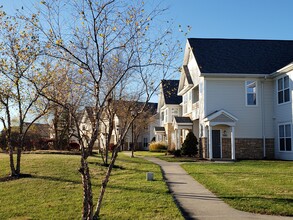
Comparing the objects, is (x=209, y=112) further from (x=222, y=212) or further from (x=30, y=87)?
(x=222, y=212)

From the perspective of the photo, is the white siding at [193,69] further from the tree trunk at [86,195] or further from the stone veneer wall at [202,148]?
the tree trunk at [86,195]

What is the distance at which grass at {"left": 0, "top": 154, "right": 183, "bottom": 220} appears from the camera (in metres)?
7.95

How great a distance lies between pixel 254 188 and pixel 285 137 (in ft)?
42.2

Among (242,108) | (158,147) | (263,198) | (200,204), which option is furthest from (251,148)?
(158,147)

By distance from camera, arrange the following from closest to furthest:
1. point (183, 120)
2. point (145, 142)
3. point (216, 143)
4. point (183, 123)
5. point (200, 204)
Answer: point (200, 204) < point (216, 143) < point (183, 123) < point (183, 120) < point (145, 142)

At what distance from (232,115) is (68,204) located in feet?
54.3

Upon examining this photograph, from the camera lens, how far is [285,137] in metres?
22.6

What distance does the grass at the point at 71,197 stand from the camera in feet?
26.1

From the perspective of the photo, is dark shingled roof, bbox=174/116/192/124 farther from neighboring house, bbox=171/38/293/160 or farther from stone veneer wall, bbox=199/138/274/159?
stone veneer wall, bbox=199/138/274/159

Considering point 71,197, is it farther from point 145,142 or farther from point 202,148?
point 145,142

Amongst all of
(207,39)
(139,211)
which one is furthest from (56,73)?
(207,39)

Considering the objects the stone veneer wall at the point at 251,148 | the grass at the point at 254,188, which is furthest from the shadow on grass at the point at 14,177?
the stone veneer wall at the point at 251,148

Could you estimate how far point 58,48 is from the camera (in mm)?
7168

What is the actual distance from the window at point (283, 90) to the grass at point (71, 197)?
41.2ft
